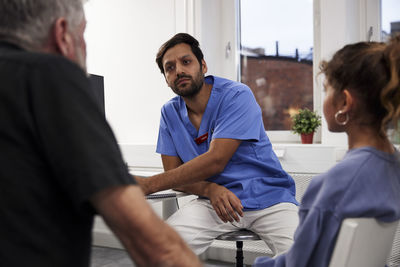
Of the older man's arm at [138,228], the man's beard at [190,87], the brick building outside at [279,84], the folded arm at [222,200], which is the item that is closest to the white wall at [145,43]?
the brick building outside at [279,84]

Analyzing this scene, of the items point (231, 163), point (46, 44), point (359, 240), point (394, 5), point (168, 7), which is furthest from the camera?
point (168, 7)

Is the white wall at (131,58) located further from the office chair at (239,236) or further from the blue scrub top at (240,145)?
the office chair at (239,236)

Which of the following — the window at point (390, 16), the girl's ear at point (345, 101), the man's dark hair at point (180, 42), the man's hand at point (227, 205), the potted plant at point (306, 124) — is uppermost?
the window at point (390, 16)

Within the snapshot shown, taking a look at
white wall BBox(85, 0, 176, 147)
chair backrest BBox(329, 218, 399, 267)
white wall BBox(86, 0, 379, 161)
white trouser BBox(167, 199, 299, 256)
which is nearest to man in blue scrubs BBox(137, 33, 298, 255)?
white trouser BBox(167, 199, 299, 256)

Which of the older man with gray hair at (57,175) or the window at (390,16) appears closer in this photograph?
the older man with gray hair at (57,175)

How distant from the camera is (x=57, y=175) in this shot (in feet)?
1.89

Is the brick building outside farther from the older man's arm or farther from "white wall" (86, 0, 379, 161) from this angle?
the older man's arm

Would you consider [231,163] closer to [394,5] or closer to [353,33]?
[353,33]

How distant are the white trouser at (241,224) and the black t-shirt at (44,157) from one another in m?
1.19

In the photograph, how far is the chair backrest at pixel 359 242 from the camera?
0.87 metres

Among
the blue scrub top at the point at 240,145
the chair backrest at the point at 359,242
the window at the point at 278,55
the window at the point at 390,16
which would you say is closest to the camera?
the chair backrest at the point at 359,242

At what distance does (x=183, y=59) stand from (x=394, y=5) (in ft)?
5.02

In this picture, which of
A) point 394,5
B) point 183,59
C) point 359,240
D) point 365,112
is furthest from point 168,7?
point 359,240

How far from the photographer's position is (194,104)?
80.7 inches
